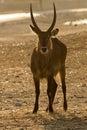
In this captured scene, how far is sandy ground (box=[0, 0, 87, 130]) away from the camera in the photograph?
10.1 meters

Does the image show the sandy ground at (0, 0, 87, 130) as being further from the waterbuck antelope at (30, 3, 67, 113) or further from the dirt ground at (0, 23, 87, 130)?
the waterbuck antelope at (30, 3, 67, 113)

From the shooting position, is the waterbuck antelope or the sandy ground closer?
the sandy ground

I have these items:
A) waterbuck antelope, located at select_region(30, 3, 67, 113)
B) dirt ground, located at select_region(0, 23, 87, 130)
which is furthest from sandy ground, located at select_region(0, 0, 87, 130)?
waterbuck antelope, located at select_region(30, 3, 67, 113)

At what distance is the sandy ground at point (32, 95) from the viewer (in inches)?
397

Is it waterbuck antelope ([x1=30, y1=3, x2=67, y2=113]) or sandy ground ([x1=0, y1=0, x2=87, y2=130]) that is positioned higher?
waterbuck antelope ([x1=30, y1=3, x2=67, y2=113])

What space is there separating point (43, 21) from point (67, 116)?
34361 millimetres

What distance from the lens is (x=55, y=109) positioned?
11633mm

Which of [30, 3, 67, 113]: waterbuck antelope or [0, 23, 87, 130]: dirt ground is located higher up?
[30, 3, 67, 113]: waterbuck antelope

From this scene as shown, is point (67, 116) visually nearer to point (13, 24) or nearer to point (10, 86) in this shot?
point (10, 86)

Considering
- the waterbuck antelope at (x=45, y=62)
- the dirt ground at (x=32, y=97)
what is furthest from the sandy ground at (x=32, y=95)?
the waterbuck antelope at (x=45, y=62)

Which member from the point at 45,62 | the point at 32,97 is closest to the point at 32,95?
the point at 32,97

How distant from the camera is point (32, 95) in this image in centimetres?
1338

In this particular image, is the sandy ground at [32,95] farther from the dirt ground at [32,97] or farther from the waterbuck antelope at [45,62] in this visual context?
the waterbuck antelope at [45,62]

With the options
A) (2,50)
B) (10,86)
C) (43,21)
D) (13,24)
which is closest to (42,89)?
(10,86)
